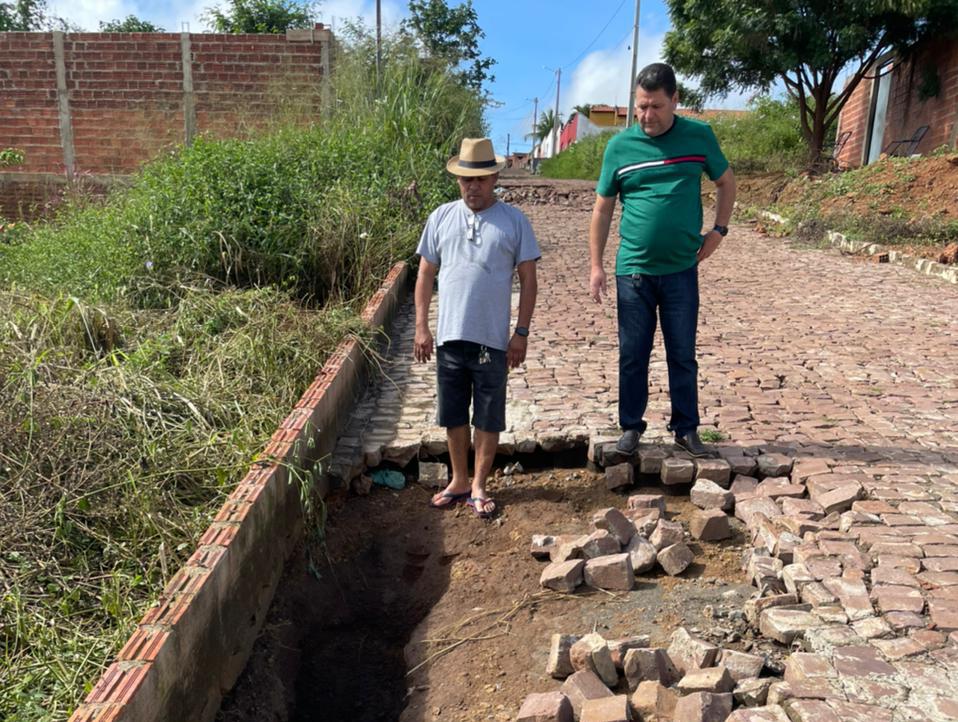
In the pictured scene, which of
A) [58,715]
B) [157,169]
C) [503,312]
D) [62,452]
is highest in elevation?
[157,169]

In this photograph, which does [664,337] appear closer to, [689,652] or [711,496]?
[711,496]

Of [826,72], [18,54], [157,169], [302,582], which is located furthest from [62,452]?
[826,72]

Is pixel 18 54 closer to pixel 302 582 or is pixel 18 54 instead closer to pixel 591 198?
pixel 591 198

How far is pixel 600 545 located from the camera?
3465 millimetres

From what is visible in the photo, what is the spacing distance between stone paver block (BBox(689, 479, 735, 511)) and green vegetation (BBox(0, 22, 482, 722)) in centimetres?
219

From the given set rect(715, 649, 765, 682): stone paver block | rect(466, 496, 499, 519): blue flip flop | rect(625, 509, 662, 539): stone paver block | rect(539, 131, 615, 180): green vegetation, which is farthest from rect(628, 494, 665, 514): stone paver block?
rect(539, 131, 615, 180): green vegetation

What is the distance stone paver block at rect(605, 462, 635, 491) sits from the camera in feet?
13.8

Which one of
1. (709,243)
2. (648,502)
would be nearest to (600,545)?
(648,502)

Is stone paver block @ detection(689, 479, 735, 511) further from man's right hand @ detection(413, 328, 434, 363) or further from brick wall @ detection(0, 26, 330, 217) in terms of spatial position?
brick wall @ detection(0, 26, 330, 217)

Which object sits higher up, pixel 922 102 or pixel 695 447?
pixel 922 102

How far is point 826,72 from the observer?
58.6 ft

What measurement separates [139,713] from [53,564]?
102 centimetres

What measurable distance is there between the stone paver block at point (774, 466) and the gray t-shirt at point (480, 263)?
4.99 ft

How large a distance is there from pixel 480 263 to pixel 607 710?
212 centimetres
